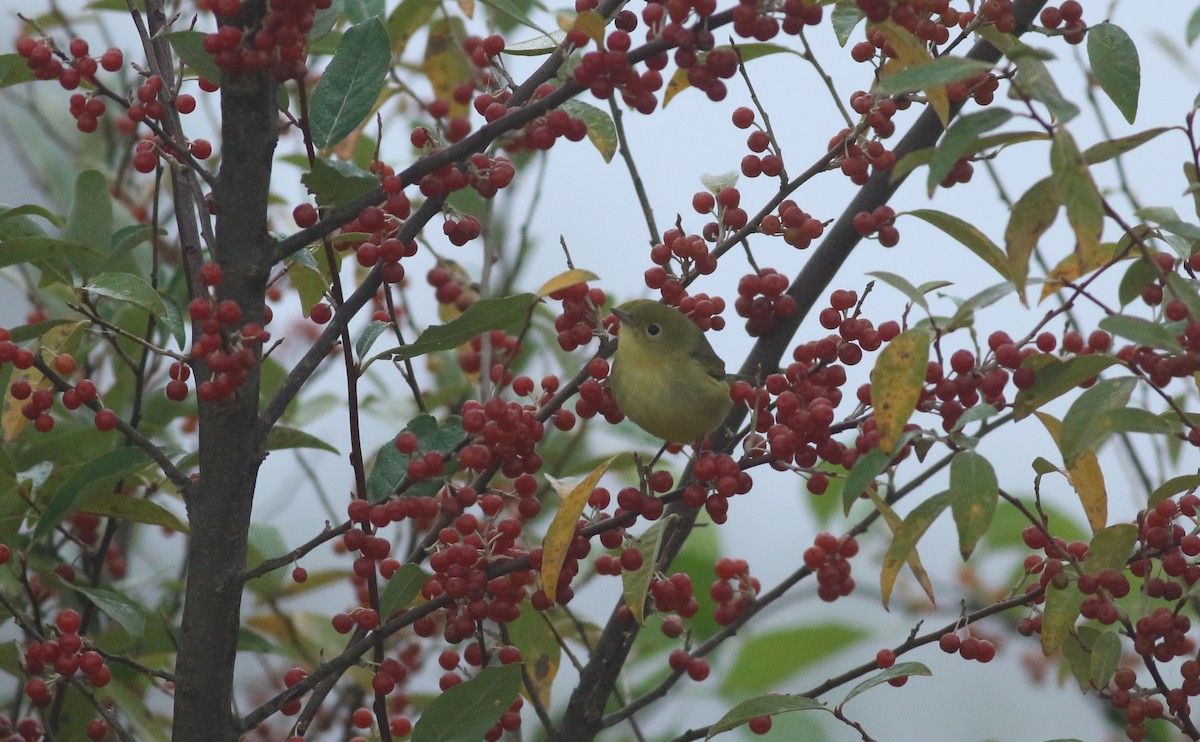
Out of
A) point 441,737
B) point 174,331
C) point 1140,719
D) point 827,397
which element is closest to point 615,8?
point 827,397

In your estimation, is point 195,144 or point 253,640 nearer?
point 195,144

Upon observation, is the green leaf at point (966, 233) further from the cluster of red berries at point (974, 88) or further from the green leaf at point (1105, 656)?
the green leaf at point (1105, 656)

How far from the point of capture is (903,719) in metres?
4.22

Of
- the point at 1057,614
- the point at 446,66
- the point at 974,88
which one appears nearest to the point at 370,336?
the point at 974,88

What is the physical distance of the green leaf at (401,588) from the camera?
4.80 ft

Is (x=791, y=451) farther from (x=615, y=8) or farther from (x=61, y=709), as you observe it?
(x=61, y=709)

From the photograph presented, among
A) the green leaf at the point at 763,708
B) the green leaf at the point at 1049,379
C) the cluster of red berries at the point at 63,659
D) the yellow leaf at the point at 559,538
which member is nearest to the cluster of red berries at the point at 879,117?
the green leaf at the point at 1049,379

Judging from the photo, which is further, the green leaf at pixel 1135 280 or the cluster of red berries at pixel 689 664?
the cluster of red berries at pixel 689 664

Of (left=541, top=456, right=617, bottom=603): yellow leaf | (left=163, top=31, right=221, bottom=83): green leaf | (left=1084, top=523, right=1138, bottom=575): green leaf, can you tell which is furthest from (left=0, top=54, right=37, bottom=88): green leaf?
(left=1084, top=523, right=1138, bottom=575): green leaf

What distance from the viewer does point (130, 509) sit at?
1.70 meters

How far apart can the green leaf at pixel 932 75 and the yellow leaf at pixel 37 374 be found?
108cm

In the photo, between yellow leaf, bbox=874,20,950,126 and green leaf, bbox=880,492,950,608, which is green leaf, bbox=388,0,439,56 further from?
green leaf, bbox=880,492,950,608

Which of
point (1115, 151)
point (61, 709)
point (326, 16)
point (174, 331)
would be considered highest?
point (326, 16)

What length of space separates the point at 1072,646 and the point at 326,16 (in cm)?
125
